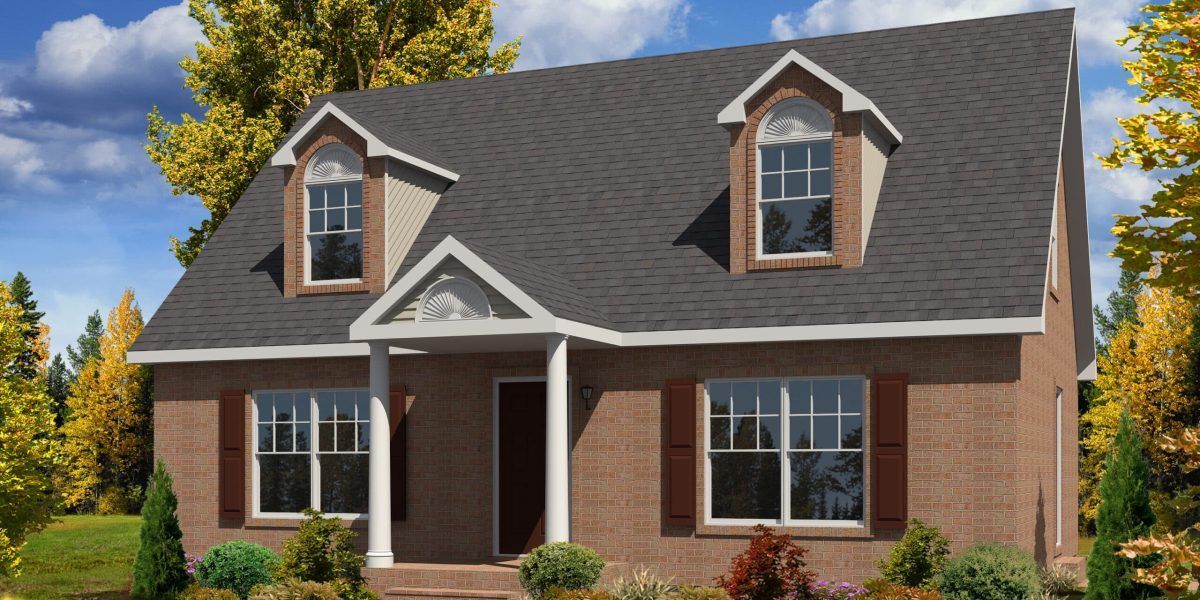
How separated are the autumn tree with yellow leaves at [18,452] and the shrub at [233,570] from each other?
9.03ft

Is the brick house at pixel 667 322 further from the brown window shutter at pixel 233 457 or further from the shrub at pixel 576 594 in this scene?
the shrub at pixel 576 594

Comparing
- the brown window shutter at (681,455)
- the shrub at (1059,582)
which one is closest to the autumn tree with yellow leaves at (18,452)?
the brown window shutter at (681,455)

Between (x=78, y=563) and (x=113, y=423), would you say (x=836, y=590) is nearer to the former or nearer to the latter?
(x=78, y=563)

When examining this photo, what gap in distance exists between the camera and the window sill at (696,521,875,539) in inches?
635

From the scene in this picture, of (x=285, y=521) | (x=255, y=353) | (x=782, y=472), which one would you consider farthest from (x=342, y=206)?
(x=782, y=472)

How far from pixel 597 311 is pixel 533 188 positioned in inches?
143

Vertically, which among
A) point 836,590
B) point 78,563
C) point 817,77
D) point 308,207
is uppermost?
point 817,77

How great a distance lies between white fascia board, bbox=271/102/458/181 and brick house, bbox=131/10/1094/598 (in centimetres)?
7

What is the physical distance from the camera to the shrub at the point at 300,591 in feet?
47.6

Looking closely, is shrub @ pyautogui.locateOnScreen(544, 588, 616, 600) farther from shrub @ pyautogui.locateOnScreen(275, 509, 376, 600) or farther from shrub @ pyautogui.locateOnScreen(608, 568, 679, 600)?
shrub @ pyautogui.locateOnScreen(275, 509, 376, 600)

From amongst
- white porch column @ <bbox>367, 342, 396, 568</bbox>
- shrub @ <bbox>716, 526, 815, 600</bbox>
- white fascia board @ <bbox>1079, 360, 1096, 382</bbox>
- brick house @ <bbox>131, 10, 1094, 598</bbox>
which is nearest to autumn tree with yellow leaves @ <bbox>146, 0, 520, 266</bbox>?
brick house @ <bbox>131, 10, 1094, 598</bbox>

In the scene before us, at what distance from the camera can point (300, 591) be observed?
14664 millimetres

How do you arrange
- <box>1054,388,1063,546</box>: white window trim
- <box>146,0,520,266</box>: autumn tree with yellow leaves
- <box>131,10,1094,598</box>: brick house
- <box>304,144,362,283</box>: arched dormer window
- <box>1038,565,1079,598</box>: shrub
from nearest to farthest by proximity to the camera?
1. <box>131,10,1094,598</box>: brick house
2. <box>1038,565,1079,598</box>: shrub
3. <box>304,144,362,283</box>: arched dormer window
4. <box>1054,388,1063,546</box>: white window trim
5. <box>146,0,520,266</box>: autumn tree with yellow leaves

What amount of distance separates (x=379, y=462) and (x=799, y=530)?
5.54 meters
